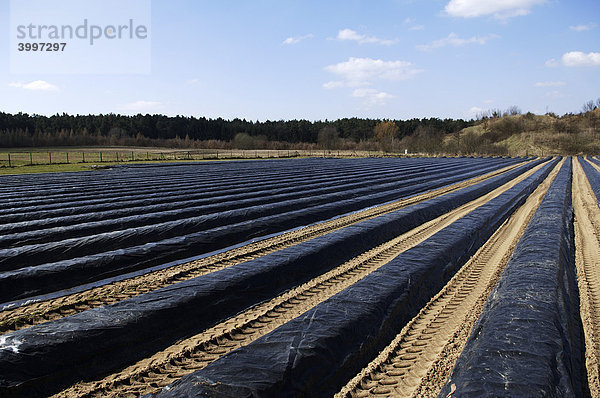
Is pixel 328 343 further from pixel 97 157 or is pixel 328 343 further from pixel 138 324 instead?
pixel 97 157

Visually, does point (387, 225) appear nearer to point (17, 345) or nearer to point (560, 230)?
point (560, 230)

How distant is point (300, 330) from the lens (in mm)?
3619

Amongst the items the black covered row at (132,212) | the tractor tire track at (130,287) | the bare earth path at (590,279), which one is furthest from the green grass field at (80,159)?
the bare earth path at (590,279)

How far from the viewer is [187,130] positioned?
318 ft

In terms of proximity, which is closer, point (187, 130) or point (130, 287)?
point (130, 287)

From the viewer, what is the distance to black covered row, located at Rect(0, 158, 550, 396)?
10.9 feet

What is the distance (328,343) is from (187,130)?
98.4 metres

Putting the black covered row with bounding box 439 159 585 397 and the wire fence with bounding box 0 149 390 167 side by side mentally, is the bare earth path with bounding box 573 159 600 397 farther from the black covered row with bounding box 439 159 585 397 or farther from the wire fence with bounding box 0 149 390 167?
the wire fence with bounding box 0 149 390 167

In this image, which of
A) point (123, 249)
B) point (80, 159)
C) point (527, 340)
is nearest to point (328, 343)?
point (527, 340)

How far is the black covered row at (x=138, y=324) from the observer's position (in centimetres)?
331

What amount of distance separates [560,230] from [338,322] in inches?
228

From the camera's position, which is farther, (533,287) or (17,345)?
(533,287)

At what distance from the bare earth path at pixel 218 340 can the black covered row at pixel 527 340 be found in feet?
6.12

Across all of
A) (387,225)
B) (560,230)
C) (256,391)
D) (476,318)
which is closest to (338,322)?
(256,391)
